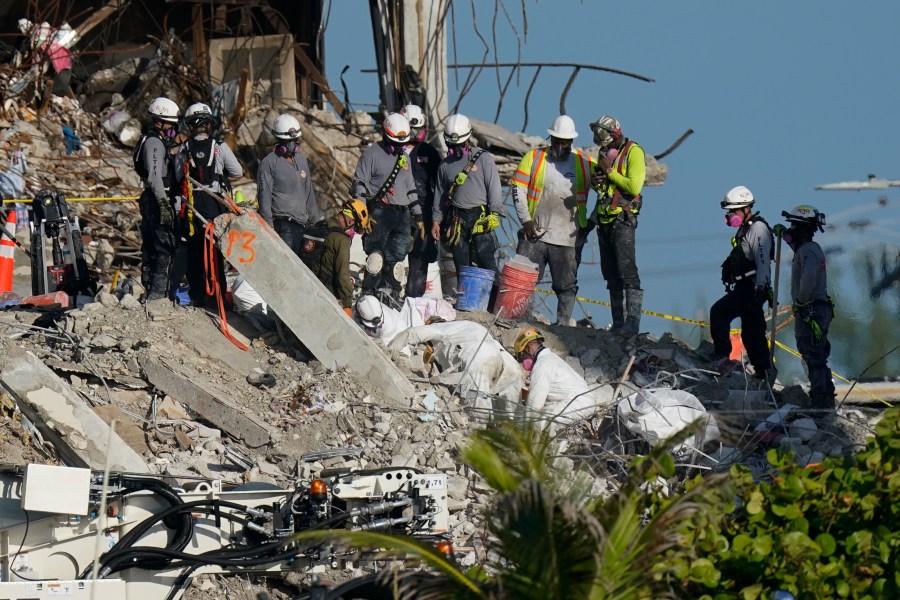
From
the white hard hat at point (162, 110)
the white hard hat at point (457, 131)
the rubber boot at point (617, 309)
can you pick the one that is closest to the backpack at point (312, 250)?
the white hard hat at point (457, 131)

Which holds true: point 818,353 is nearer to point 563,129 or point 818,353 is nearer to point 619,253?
point 619,253

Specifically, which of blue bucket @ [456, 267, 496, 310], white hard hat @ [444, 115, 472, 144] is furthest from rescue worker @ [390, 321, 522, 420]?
white hard hat @ [444, 115, 472, 144]

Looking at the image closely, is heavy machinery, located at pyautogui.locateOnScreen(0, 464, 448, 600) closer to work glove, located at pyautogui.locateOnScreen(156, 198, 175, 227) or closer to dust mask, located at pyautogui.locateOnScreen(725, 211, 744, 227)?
work glove, located at pyautogui.locateOnScreen(156, 198, 175, 227)

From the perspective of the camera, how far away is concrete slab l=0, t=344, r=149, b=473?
1045cm

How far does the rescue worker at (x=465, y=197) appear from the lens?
1350 centimetres

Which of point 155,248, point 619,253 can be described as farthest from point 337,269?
point 619,253

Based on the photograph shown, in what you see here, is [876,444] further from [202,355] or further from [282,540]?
[202,355]

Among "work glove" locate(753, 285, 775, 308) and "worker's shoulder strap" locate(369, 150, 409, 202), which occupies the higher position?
"worker's shoulder strap" locate(369, 150, 409, 202)

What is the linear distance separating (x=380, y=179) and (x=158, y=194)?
2.10m

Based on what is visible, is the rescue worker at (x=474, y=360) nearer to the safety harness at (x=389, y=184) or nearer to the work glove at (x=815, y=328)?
the safety harness at (x=389, y=184)

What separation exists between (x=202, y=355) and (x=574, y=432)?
3.08 m

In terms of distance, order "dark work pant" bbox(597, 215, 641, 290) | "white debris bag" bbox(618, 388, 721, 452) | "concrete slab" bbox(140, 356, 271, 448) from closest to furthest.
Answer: "concrete slab" bbox(140, 356, 271, 448) → "white debris bag" bbox(618, 388, 721, 452) → "dark work pant" bbox(597, 215, 641, 290)

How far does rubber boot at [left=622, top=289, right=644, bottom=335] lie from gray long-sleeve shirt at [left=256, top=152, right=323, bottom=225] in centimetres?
295

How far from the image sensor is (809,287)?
1205 cm
